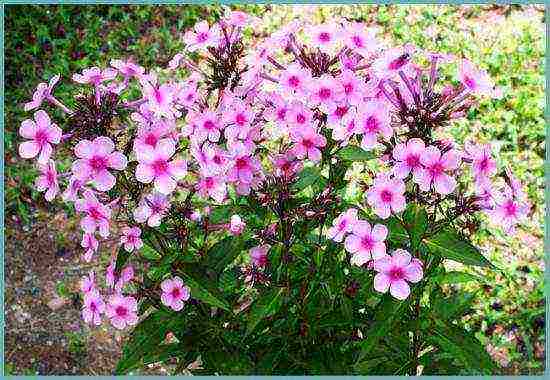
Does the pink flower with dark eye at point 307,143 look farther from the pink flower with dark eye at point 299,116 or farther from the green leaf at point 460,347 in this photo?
the green leaf at point 460,347

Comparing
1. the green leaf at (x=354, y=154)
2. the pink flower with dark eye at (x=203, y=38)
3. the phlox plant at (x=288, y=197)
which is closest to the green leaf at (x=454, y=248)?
the phlox plant at (x=288, y=197)

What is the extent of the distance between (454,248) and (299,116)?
1.54ft

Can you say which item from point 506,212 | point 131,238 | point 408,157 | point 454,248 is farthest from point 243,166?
point 506,212

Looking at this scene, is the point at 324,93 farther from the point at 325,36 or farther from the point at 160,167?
the point at 160,167

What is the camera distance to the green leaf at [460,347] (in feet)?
6.55

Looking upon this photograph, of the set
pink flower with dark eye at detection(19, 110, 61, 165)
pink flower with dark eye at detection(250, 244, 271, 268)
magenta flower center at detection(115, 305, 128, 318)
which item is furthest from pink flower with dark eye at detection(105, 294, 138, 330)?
pink flower with dark eye at detection(19, 110, 61, 165)

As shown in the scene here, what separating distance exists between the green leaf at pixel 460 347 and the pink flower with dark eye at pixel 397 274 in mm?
296

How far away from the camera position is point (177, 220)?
1972 millimetres

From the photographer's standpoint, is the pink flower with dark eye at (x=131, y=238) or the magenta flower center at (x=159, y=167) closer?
the magenta flower center at (x=159, y=167)

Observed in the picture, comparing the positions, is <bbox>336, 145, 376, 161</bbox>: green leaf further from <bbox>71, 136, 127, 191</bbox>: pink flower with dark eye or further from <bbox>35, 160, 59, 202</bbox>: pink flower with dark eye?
<bbox>35, 160, 59, 202</bbox>: pink flower with dark eye

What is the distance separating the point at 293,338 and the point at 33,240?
7.11 feet

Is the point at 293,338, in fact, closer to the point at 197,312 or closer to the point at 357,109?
the point at 197,312

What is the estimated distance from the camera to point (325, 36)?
193cm

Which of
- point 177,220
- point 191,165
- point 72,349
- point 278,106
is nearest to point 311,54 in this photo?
point 278,106
